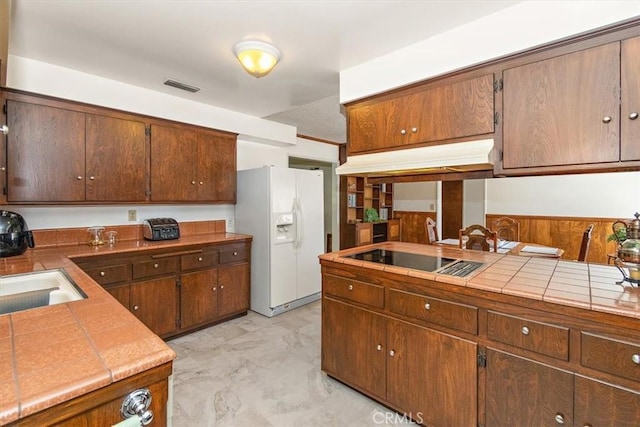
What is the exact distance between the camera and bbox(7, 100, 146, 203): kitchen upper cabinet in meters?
2.34

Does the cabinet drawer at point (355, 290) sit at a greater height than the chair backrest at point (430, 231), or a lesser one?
lesser

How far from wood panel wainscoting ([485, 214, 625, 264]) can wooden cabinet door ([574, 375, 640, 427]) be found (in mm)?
3837

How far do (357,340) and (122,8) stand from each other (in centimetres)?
250

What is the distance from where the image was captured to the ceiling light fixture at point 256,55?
212 cm

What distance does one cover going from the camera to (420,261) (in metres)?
2.07

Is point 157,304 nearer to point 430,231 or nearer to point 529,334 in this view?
point 529,334

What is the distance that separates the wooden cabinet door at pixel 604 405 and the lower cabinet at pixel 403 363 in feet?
1.34

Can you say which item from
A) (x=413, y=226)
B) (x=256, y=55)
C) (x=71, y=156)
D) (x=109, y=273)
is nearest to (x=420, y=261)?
(x=256, y=55)

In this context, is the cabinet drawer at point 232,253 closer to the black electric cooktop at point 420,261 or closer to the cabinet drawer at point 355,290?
the cabinet drawer at point 355,290

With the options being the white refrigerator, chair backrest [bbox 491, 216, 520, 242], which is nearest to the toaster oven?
the white refrigerator

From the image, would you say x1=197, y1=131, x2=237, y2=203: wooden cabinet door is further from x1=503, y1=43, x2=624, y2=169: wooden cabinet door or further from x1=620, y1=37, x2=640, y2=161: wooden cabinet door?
x1=620, y1=37, x2=640, y2=161: wooden cabinet door

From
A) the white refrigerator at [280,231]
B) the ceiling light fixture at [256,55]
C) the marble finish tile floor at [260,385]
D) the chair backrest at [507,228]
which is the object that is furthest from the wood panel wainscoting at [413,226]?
the ceiling light fixture at [256,55]

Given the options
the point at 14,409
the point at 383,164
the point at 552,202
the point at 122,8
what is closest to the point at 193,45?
the point at 122,8

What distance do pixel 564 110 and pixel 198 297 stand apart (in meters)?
3.28
